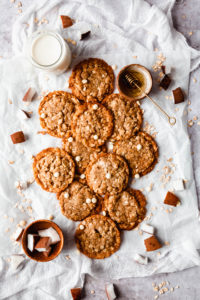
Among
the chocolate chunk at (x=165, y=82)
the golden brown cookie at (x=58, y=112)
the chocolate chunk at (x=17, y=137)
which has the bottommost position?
the chocolate chunk at (x=17, y=137)

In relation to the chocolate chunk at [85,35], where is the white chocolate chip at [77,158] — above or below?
below

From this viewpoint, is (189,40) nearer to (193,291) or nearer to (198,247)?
(198,247)

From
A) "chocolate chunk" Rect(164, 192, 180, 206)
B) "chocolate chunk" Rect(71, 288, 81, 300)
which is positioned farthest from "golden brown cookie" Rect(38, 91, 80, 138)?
"chocolate chunk" Rect(71, 288, 81, 300)

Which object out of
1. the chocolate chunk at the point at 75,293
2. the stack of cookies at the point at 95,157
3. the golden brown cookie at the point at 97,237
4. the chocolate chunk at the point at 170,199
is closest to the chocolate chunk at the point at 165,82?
the stack of cookies at the point at 95,157

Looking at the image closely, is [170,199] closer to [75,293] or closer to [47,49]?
[75,293]

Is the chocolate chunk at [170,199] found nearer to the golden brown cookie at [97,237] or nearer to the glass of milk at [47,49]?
the golden brown cookie at [97,237]

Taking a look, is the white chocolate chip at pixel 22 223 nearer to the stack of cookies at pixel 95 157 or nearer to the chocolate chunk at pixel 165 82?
the stack of cookies at pixel 95 157

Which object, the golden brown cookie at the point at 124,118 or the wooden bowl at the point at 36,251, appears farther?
the golden brown cookie at the point at 124,118
